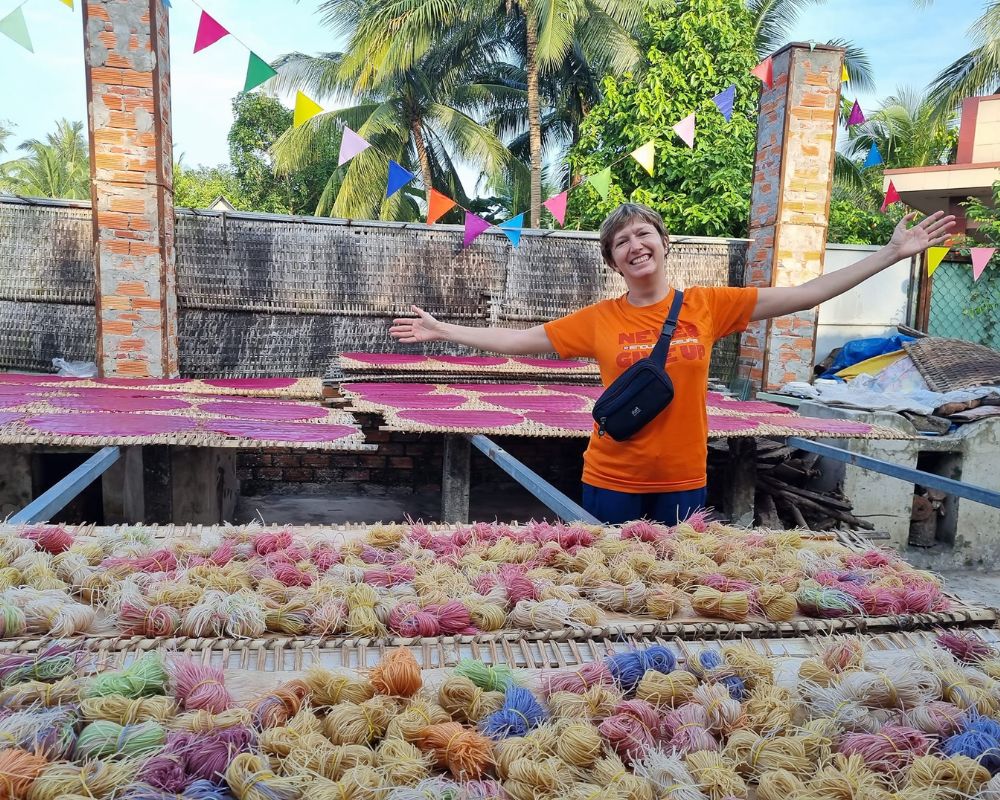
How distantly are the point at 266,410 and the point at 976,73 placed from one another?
14726 millimetres

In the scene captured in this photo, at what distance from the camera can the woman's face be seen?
7.57 feet

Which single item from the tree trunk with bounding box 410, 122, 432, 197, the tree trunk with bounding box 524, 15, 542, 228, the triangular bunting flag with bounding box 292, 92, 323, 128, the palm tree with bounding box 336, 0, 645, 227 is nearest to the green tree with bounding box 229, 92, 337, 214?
the tree trunk with bounding box 410, 122, 432, 197

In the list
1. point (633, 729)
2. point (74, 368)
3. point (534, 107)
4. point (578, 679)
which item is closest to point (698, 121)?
point (534, 107)

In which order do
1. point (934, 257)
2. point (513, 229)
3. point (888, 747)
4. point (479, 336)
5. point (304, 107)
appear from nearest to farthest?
point (888, 747) → point (479, 336) → point (304, 107) → point (513, 229) → point (934, 257)

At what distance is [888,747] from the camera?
107cm

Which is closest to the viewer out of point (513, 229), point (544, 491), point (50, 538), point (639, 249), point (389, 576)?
point (389, 576)

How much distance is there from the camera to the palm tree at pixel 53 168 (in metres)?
24.3

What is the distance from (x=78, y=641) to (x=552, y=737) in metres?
0.82

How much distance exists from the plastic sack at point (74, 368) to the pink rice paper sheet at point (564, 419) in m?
3.93

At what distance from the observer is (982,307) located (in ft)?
27.6

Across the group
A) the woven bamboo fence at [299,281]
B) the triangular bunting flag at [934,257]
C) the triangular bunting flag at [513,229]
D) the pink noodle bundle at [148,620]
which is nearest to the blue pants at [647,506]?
the pink noodle bundle at [148,620]

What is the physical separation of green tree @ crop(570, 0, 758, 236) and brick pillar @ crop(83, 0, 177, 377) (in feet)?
24.4

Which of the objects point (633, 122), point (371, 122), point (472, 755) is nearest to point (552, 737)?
point (472, 755)

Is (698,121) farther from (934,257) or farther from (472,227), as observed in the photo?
(472,227)
